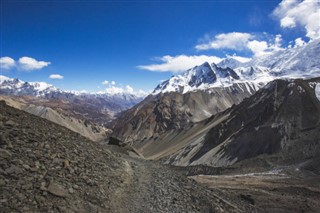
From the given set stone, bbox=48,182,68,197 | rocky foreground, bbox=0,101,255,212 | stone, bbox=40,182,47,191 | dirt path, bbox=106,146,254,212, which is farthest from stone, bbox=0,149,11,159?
dirt path, bbox=106,146,254,212

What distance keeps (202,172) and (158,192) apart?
60.8 meters

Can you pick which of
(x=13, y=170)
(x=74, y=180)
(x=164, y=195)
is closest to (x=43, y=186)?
(x=13, y=170)

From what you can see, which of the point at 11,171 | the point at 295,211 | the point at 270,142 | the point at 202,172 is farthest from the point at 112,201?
the point at 270,142

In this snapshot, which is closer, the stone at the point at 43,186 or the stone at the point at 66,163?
the stone at the point at 43,186

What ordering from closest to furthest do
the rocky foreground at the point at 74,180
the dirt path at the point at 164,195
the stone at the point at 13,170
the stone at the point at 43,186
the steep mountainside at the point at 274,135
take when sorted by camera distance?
the rocky foreground at the point at 74,180
the stone at the point at 43,186
the stone at the point at 13,170
the dirt path at the point at 164,195
the steep mountainside at the point at 274,135

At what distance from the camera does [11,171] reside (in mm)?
13992

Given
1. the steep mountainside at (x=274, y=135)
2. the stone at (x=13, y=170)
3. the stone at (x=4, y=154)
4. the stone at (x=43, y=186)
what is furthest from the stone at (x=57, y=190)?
the steep mountainside at (x=274, y=135)

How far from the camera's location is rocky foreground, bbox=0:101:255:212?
13.6 meters

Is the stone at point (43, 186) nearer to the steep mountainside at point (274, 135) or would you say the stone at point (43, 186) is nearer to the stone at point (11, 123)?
the stone at point (11, 123)

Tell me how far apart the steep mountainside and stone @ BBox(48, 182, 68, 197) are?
5313 cm

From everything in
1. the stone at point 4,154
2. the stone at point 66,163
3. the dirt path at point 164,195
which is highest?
the stone at point 4,154

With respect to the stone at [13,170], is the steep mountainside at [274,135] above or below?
above

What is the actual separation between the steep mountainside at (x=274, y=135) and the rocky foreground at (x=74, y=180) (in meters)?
46.6

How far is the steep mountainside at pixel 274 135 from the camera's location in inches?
2910
